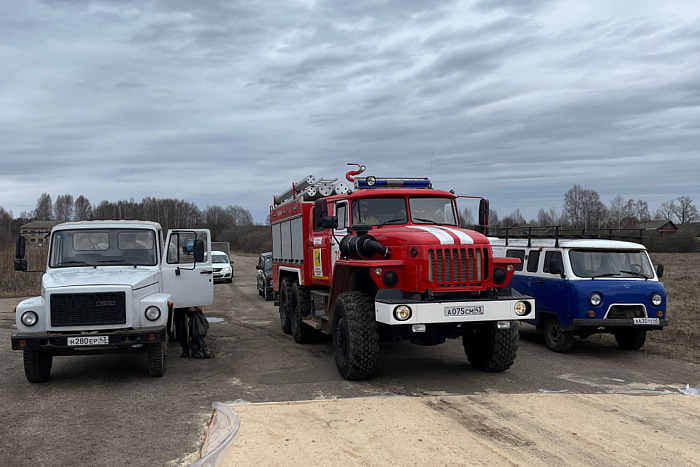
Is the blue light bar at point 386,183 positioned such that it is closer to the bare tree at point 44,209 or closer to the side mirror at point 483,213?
the side mirror at point 483,213

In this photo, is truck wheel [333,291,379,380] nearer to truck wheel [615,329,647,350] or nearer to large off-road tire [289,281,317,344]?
large off-road tire [289,281,317,344]

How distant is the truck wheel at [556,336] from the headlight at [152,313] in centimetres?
655

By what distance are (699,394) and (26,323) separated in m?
8.56

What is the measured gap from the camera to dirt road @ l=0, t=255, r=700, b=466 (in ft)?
19.0

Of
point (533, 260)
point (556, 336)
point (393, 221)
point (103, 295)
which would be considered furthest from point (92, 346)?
point (533, 260)

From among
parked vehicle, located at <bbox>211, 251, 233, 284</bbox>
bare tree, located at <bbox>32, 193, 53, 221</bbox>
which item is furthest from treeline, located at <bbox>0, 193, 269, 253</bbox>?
parked vehicle, located at <bbox>211, 251, 233, 284</bbox>

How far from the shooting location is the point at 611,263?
1059 cm

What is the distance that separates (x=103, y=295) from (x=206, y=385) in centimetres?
184

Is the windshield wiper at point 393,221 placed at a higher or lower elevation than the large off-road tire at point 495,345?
higher

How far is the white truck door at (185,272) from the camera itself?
10.1 m

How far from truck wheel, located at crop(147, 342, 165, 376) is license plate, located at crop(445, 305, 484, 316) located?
3993mm

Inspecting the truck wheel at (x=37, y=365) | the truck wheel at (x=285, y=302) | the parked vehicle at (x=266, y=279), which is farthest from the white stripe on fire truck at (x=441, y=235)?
the parked vehicle at (x=266, y=279)

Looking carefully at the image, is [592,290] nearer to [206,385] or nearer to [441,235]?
[441,235]

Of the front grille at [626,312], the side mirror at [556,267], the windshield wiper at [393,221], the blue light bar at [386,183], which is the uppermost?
the blue light bar at [386,183]
